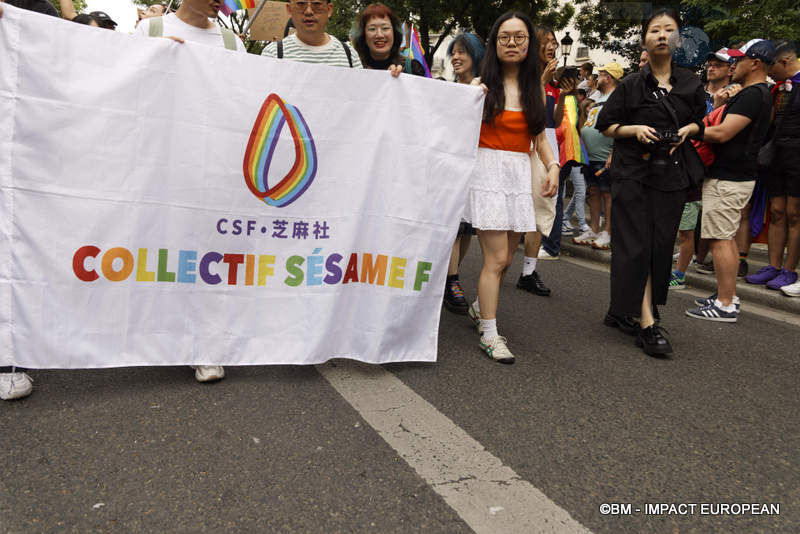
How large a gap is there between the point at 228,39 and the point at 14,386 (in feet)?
6.34

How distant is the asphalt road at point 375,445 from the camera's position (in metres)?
1.97

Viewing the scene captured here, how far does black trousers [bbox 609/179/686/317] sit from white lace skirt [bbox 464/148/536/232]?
699mm

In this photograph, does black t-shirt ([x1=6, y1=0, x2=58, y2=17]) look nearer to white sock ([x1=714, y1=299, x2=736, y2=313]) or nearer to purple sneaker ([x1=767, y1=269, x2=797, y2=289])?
white sock ([x1=714, y1=299, x2=736, y2=313])

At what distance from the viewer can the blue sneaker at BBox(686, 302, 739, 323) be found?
4648 mm

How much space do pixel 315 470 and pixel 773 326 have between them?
3949 mm

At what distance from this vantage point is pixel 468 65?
4.29 meters

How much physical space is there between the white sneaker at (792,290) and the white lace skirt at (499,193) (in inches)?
117

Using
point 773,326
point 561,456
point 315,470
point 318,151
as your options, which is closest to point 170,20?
point 318,151

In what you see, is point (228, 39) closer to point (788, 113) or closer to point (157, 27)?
point (157, 27)

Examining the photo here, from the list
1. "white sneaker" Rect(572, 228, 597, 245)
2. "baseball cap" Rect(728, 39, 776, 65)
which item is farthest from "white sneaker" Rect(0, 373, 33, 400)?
"white sneaker" Rect(572, 228, 597, 245)

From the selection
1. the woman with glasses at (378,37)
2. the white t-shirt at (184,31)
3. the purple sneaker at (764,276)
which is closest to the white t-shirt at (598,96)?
the purple sneaker at (764,276)

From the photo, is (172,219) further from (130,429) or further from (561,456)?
(561,456)

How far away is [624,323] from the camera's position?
4219 mm

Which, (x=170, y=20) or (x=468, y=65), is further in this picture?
(x=468, y=65)
